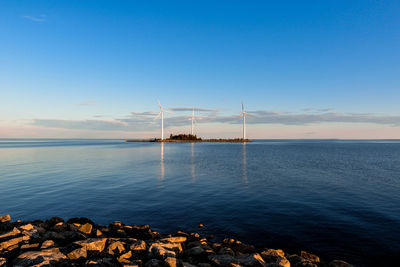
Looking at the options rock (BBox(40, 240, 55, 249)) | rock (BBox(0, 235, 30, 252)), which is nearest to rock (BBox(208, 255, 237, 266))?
rock (BBox(40, 240, 55, 249))

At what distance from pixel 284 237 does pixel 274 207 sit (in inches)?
214

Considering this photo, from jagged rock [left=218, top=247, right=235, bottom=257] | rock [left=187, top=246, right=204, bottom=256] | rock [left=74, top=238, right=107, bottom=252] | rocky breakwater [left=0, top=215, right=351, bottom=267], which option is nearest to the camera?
rocky breakwater [left=0, top=215, right=351, bottom=267]

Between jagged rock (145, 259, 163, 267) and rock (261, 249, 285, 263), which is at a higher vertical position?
jagged rock (145, 259, 163, 267)

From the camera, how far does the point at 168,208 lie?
17766mm

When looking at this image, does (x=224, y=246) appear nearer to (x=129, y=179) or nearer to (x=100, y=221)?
(x=100, y=221)

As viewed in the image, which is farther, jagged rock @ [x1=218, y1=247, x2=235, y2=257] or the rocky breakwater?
jagged rock @ [x1=218, y1=247, x2=235, y2=257]

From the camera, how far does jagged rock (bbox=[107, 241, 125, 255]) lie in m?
9.45

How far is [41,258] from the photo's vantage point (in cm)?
832

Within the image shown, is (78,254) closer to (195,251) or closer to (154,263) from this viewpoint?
(154,263)

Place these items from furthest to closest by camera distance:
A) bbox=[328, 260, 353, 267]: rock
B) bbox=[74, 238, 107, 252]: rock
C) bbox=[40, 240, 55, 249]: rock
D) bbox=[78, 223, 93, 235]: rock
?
bbox=[78, 223, 93, 235]: rock < bbox=[40, 240, 55, 249]: rock < bbox=[74, 238, 107, 252]: rock < bbox=[328, 260, 353, 267]: rock

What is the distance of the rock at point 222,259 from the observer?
8951 mm

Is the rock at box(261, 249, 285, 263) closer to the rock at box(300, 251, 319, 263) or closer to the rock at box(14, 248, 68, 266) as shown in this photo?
the rock at box(300, 251, 319, 263)

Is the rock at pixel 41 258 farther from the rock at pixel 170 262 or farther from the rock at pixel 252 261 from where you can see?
the rock at pixel 252 261

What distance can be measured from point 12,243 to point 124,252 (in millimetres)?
5562
